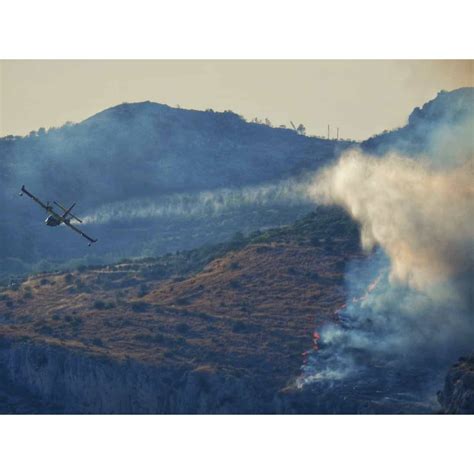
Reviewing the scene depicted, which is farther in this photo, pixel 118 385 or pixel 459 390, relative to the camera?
pixel 118 385

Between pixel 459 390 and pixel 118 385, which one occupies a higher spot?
pixel 459 390

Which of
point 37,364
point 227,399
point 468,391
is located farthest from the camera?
point 37,364

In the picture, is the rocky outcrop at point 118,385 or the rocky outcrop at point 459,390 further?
the rocky outcrop at point 118,385

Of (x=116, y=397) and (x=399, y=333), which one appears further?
(x=399, y=333)

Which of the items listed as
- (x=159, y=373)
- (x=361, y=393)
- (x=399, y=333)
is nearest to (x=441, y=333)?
(x=399, y=333)

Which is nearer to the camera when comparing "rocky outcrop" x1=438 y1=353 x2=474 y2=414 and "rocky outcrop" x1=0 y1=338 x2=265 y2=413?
"rocky outcrop" x1=438 y1=353 x2=474 y2=414

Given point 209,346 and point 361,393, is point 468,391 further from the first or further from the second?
point 209,346

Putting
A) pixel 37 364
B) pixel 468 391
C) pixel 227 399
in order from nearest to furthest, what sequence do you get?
pixel 468 391, pixel 227 399, pixel 37 364
